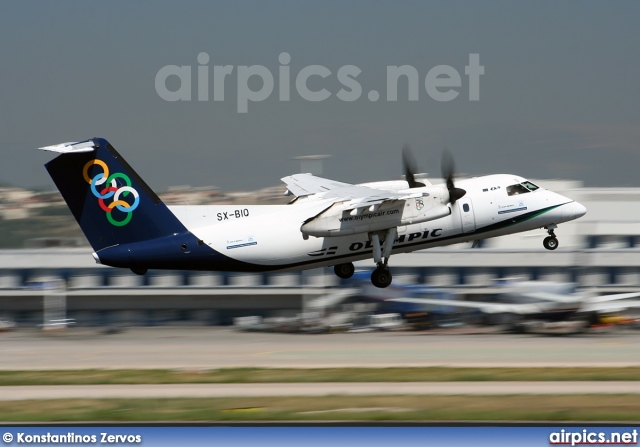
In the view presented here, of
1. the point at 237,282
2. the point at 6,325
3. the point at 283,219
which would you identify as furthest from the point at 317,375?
the point at 6,325

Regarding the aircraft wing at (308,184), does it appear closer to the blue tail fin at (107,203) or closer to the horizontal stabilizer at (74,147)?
the blue tail fin at (107,203)

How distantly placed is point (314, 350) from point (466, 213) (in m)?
11.4

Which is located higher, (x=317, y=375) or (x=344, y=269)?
(x=344, y=269)

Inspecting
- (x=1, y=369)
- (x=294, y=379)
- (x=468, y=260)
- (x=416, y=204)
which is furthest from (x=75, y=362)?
(x=468, y=260)

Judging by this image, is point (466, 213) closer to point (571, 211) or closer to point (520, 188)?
point (520, 188)

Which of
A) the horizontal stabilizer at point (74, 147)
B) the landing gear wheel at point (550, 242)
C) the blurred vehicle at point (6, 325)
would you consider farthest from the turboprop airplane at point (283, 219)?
the blurred vehicle at point (6, 325)

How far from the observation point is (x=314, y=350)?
3678 centimetres

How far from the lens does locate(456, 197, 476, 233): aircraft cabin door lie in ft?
92.5

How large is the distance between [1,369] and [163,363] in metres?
5.80

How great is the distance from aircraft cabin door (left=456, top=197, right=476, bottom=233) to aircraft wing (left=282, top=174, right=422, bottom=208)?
1.67m

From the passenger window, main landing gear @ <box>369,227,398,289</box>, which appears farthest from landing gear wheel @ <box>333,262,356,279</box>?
the passenger window

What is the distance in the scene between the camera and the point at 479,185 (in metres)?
28.6

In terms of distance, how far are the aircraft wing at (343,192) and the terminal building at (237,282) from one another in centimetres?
2613

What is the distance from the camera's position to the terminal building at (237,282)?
56.2 metres
